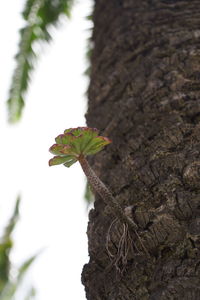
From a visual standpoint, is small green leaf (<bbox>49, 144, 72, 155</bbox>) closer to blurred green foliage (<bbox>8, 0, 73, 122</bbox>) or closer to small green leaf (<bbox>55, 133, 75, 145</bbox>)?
small green leaf (<bbox>55, 133, 75, 145</bbox>)

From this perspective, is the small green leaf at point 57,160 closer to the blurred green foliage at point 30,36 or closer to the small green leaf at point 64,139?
the small green leaf at point 64,139

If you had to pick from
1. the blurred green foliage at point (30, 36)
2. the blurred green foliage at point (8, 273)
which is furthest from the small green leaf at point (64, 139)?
the blurred green foliage at point (8, 273)

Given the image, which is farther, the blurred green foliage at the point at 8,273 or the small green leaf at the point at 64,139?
the blurred green foliage at the point at 8,273

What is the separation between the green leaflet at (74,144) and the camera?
1.24 m

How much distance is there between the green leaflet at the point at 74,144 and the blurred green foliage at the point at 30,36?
4.49m

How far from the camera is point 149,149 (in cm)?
170

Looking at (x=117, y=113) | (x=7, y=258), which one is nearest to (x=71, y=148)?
(x=117, y=113)

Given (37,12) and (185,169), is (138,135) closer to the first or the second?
(185,169)

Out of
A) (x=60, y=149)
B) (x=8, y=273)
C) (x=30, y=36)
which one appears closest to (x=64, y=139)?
(x=60, y=149)

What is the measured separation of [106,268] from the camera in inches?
54.2

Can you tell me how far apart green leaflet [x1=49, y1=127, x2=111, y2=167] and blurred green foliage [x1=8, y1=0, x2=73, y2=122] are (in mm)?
4486

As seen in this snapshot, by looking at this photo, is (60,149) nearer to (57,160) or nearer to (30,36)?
(57,160)

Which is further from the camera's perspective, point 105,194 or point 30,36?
point 30,36

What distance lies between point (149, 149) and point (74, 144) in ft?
1.73
